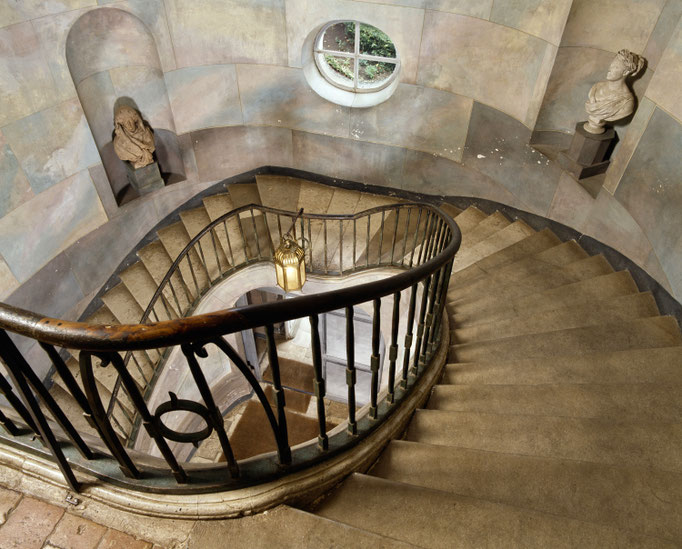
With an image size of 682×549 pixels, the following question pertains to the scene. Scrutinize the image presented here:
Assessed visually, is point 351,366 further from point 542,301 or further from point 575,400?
point 542,301

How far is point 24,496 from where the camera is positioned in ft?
5.23

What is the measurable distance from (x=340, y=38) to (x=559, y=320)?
3.99 meters

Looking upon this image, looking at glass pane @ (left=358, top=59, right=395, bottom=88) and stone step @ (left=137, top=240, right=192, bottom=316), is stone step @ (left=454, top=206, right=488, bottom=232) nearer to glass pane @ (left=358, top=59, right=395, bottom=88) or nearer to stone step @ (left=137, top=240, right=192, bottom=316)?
glass pane @ (left=358, top=59, right=395, bottom=88)

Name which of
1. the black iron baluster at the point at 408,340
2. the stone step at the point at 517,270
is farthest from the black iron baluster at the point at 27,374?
the stone step at the point at 517,270

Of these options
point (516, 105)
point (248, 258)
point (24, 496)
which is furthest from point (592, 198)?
point (24, 496)

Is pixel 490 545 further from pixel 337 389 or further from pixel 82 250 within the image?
pixel 337 389

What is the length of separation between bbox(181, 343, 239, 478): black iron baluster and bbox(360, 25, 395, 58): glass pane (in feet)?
15.8

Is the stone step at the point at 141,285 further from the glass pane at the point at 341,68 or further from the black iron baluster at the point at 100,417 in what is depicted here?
the black iron baluster at the point at 100,417

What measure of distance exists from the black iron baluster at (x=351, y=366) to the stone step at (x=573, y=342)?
1175 millimetres

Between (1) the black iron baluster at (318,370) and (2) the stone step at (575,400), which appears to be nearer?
(1) the black iron baluster at (318,370)

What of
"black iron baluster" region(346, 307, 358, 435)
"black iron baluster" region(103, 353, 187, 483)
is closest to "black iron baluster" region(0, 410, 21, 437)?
"black iron baluster" region(103, 353, 187, 483)

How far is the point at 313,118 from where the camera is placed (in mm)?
5590

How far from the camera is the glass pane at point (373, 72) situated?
534 centimetres

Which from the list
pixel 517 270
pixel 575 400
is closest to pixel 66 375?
pixel 575 400
